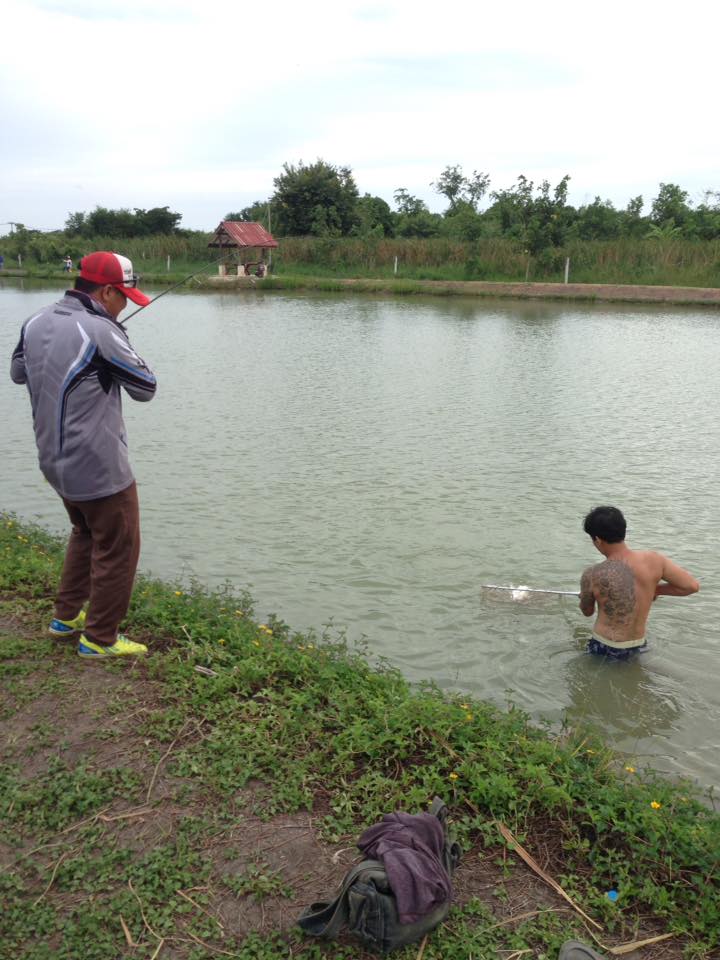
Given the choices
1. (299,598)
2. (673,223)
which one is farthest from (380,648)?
(673,223)

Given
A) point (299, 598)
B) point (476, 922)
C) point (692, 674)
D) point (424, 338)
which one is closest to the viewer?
point (476, 922)

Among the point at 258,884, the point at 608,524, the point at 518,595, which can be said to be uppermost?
the point at 608,524

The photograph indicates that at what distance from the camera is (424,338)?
20.5 meters

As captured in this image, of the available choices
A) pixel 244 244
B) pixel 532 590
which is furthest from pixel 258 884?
pixel 244 244

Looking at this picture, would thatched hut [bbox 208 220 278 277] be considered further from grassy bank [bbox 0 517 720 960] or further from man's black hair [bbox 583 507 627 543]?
grassy bank [bbox 0 517 720 960]

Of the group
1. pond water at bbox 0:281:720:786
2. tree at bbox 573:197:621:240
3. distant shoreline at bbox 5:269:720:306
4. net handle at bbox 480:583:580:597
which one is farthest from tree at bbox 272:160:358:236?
net handle at bbox 480:583:580:597

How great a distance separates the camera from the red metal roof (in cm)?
4025

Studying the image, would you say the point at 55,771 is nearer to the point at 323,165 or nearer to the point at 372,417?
the point at 372,417

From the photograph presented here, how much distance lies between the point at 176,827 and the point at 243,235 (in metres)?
40.8

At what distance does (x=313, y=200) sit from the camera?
1896 inches

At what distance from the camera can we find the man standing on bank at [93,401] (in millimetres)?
3465

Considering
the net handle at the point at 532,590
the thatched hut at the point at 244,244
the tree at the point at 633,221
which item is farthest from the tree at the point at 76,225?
the net handle at the point at 532,590

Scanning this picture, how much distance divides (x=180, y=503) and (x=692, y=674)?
4743 millimetres

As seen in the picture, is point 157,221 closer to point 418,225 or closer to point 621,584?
point 418,225
